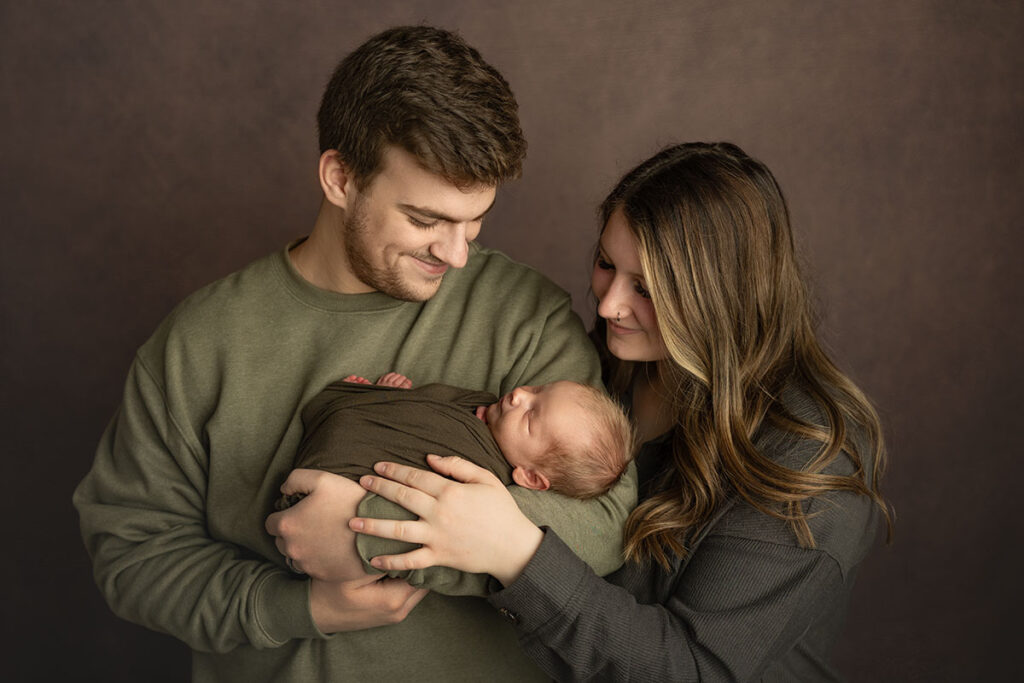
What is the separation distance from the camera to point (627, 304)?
1917 millimetres

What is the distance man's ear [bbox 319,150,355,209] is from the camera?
6.40ft

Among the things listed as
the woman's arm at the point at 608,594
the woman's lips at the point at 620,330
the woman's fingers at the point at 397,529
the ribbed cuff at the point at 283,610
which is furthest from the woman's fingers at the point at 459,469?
the woman's lips at the point at 620,330

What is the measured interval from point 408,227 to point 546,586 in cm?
77

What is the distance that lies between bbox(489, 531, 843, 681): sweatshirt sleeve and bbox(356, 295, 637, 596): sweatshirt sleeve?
0.08m

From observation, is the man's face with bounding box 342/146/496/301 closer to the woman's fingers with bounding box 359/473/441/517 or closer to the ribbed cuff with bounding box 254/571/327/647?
the woman's fingers with bounding box 359/473/441/517

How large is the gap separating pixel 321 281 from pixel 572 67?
3.94ft

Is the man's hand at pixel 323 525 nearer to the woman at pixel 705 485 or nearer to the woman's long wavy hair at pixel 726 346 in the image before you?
the woman at pixel 705 485

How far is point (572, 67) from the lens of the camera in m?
2.79

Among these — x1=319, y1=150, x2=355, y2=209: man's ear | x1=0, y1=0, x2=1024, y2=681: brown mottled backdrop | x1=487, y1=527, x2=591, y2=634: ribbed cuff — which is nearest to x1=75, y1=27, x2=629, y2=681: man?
x1=319, y1=150, x2=355, y2=209: man's ear

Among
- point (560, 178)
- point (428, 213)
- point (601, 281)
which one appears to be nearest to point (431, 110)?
point (428, 213)

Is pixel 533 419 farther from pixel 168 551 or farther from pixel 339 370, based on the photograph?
pixel 168 551

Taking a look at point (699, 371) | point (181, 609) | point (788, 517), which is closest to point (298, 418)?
point (181, 609)

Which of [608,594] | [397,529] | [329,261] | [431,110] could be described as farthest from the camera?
[329,261]

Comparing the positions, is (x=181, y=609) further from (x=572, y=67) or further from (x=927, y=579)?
(x=927, y=579)
